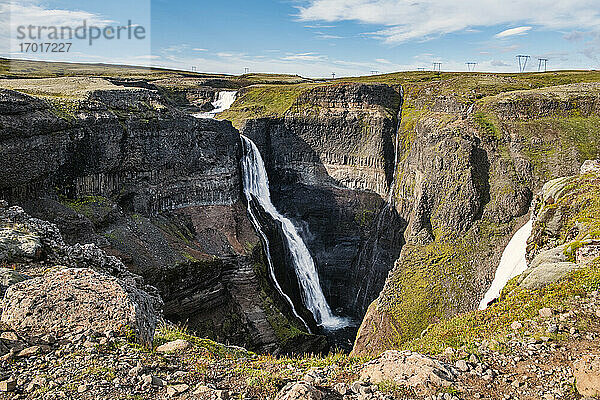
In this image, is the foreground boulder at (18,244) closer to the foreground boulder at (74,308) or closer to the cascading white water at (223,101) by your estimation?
the foreground boulder at (74,308)

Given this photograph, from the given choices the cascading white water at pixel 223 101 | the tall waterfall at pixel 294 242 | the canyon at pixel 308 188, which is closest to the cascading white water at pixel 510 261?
the canyon at pixel 308 188

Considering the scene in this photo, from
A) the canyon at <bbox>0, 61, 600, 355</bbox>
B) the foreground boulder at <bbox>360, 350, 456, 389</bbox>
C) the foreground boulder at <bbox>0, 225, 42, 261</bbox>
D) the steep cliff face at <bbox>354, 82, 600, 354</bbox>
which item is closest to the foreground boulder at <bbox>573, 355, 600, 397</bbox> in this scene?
the foreground boulder at <bbox>360, 350, 456, 389</bbox>

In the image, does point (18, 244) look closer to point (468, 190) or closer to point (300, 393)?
point (300, 393)

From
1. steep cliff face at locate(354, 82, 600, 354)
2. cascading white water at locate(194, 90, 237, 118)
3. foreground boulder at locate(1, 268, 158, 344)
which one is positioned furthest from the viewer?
cascading white water at locate(194, 90, 237, 118)

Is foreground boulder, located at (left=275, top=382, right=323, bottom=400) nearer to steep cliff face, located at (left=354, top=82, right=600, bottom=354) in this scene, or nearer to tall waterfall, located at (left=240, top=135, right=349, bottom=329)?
steep cliff face, located at (left=354, top=82, right=600, bottom=354)

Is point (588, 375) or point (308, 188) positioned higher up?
point (308, 188)

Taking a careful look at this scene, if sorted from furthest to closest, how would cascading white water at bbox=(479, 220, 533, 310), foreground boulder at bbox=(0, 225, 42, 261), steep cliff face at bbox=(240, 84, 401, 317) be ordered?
1. steep cliff face at bbox=(240, 84, 401, 317)
2. cascading white water at bbox=(479, 220, 533, 310)
3. foreground boulder at bbox=(0, 225, 42, 261)

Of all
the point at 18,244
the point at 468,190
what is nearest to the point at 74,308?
the point at 18,244
